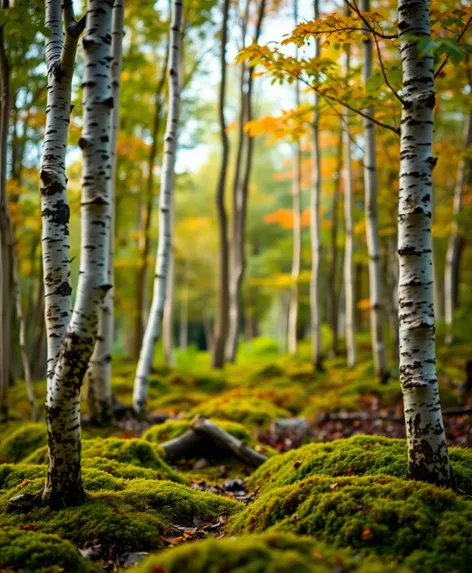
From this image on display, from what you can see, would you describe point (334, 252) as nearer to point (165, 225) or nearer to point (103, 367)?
point (165, 225)

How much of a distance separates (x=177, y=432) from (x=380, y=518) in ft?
11.9

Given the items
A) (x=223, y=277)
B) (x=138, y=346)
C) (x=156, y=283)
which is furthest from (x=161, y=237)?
(x=138, y=346)

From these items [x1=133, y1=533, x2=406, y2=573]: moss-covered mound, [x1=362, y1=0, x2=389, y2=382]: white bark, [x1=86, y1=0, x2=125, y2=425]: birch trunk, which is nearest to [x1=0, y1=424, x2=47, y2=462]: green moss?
[x1=86, y1=0, x2=125, y2=425]: birch trunk

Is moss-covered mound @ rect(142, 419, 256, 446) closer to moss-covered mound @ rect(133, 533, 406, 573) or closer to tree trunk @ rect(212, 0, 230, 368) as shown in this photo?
moss-covered mound @ rect(133, 533, 406, 573)

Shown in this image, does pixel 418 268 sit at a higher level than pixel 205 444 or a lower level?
higher

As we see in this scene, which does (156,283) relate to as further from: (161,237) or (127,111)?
(127,111)

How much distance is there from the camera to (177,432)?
5.96 meters

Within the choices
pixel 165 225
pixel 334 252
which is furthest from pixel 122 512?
pixel 334 252

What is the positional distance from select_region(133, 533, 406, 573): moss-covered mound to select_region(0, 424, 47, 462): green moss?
369 cm

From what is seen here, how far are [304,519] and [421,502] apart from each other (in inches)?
23.2

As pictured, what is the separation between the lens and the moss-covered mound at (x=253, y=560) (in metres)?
1.96

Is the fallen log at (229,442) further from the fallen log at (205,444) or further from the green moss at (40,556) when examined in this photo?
the green moss at (40,556)

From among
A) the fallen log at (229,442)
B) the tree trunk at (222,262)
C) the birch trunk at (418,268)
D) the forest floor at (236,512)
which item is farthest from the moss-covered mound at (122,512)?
the tree trunk at (222,262)

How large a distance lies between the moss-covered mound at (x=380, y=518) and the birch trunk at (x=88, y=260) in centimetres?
104
